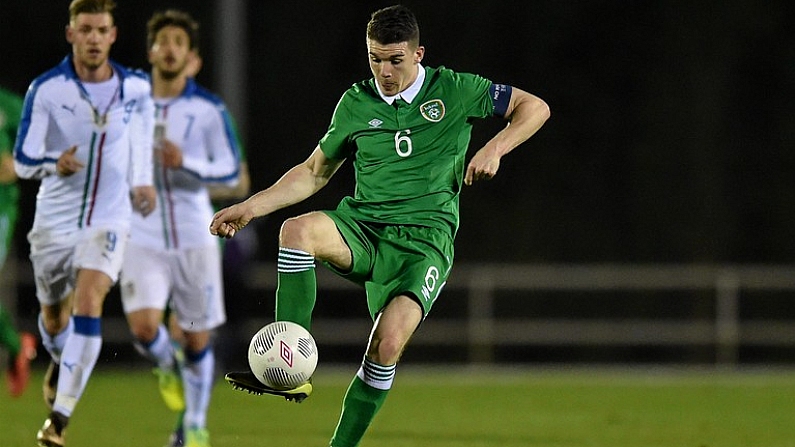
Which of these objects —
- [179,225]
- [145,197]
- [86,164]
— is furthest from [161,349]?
[86,164]

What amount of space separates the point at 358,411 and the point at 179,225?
3.21 meters

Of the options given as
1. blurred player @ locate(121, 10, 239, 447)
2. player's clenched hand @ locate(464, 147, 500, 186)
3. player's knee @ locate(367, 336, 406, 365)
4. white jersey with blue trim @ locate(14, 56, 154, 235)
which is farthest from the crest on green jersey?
blurred player @ locate(121, 10, 239, 447)

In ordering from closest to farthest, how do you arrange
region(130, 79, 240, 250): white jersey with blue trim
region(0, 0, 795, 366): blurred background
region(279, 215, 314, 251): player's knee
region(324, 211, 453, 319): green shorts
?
region(279, 215, 314, 251): player's knee < region(324, 211, 453, 319): green shorts < region(130, 79, 240, 250): white jersey with blue trim < region(0, 0, 795, 366): blurred background

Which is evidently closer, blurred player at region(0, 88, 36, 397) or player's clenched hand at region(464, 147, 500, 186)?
player's clenched hand at region(464, 147, 500, 186)

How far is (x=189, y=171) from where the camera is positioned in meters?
10.7

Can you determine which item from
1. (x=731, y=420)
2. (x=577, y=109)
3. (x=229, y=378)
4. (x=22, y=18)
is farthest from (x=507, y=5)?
(x=229, y=378)

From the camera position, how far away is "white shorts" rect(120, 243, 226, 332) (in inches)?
420

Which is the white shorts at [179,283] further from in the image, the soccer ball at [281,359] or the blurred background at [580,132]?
the blurred background at [580,132]

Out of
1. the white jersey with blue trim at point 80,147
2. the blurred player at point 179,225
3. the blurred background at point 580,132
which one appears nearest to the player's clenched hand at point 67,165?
the white jersey with blue trim at point 80,147

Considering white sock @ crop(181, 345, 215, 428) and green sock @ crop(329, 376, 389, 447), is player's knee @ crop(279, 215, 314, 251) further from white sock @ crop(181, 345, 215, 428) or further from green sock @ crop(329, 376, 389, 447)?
white sock @ crop(181, 345, 215, 428)

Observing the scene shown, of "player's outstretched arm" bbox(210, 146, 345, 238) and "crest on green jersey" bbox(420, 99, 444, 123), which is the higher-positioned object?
"crest on green jersey" bbox(420, 99, 444, 123)

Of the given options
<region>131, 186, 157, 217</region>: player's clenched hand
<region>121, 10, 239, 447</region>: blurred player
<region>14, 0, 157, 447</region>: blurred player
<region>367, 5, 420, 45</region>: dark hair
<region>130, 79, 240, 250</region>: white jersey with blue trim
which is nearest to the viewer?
<region>367, 5, 420, 45</region>: dark hair

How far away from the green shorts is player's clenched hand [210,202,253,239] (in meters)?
0.42

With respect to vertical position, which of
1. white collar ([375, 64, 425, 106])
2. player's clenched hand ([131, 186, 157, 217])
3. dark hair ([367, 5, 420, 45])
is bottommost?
player's clenched hand ([131, 186, 157, 217])
